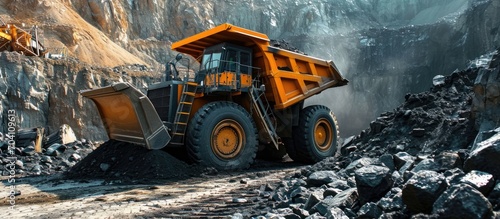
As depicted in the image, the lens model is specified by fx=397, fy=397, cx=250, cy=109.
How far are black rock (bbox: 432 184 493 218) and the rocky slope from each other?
24.5m

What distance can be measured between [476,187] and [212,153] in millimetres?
4895

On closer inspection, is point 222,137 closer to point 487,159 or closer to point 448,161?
point 448,161

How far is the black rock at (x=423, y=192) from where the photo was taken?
7.04 ft

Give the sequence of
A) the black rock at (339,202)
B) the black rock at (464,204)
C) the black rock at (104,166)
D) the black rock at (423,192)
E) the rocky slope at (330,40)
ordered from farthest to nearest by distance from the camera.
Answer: the rocky slope at (330,40)
the black rock at (104,166)
the black rock at (339,202)
the black rock at (423,192)
the black rock at (464,204)

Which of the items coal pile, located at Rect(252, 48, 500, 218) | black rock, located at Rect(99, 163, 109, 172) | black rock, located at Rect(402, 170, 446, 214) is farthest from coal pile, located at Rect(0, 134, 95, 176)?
black rock, located at Rect(402, 170, 446, 214)

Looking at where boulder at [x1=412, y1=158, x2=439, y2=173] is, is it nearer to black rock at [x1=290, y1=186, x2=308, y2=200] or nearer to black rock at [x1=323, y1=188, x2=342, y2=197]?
black rock at [x1=323, y1=188, x2=342, y2=197]

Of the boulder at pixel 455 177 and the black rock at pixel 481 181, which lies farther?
the boulder at pixel 455 177

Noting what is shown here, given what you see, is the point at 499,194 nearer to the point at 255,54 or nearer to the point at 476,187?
the point at 476,187

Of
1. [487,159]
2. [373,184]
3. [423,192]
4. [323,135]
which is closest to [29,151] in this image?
[323,135]

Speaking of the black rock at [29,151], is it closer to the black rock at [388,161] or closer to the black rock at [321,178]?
the black rock at [321,178]

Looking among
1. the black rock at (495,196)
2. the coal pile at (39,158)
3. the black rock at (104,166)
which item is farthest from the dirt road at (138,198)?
the black rock at (495,196)

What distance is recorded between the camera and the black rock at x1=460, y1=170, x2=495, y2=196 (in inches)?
83.0

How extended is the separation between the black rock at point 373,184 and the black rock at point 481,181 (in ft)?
1.99

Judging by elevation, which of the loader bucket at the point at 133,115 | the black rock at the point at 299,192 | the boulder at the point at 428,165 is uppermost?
the loader bucket at the point at 133,115
